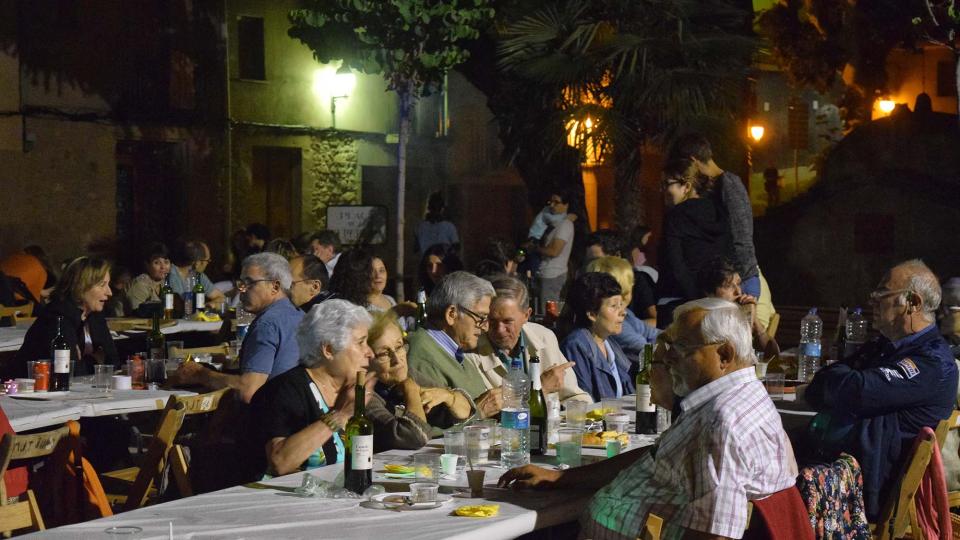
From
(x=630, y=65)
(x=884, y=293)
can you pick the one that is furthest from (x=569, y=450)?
(x=630, y=65)

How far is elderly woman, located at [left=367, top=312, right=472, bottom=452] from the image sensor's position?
5.35 metres

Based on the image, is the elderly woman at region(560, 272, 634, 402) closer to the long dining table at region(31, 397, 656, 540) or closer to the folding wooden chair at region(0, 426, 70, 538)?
the long dining table at region(31, 397, 656, 540)

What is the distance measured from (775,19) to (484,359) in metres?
16.2

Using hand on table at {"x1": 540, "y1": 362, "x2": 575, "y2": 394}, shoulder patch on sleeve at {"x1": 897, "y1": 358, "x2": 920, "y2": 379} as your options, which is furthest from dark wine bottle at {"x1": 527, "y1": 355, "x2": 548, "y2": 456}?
shoulder patch on sleeve at {"x1": 897, "y1": 358, "x2": 920, "y2": 379}

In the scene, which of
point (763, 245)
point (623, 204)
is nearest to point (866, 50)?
point (763, 245)

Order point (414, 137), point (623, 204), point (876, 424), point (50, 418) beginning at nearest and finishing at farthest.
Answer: point (876, 424) < point (50, 418) < point (623, 204) < point (414, 137)

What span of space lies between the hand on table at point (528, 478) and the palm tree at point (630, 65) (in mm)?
11428

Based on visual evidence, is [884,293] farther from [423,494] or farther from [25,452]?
[25,452]

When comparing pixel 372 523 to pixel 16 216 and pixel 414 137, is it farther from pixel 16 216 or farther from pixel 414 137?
pixel 414 137

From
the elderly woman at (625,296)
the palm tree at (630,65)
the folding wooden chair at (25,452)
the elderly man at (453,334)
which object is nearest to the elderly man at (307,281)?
the elderly woman at (625,296)

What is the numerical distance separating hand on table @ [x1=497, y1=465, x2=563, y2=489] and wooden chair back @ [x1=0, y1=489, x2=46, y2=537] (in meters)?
1.48

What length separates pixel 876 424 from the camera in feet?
18.5

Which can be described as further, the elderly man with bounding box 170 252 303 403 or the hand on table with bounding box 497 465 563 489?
the elderly man with bounding box 170 252 303 403

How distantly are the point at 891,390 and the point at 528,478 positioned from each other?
5.74 feet
